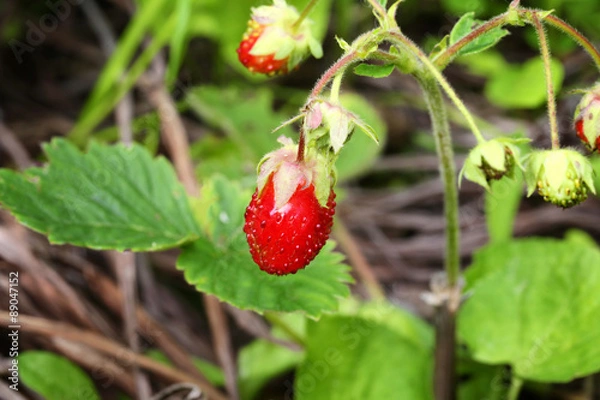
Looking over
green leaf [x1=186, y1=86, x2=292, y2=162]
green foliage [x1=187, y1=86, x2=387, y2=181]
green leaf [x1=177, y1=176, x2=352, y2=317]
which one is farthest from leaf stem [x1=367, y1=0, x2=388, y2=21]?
green leaf [x1=186, y1=86, x2=292, y2=162]

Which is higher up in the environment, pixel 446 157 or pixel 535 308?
pixel 446 157

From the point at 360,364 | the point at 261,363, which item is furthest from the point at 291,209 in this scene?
the point at 261,363

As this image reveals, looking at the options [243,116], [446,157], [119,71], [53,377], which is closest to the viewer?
[446,157]

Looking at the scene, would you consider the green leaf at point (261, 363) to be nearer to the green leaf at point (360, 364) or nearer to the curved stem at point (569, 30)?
the green leaf at point (360, 364)

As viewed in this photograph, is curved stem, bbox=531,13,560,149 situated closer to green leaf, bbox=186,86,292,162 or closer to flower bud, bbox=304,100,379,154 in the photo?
flower bud, bbox=304,100,379,154

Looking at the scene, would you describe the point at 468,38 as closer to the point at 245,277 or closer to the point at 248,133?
the point at 245,277

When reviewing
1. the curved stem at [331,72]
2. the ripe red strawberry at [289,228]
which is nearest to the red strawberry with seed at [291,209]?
the ripe red strawberry at [289,228]
